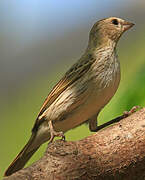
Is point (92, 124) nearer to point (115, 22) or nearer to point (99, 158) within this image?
point (115, 22)

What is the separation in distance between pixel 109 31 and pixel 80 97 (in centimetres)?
98

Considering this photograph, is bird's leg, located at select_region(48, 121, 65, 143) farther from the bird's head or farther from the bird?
the bird's head

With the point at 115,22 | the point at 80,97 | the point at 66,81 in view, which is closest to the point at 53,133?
the point at 80,97

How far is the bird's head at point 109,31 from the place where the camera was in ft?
16.1

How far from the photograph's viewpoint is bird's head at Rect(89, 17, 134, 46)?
4.91 metres

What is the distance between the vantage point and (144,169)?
3.01 meters

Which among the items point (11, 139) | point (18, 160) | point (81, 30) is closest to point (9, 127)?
point (11, 139)

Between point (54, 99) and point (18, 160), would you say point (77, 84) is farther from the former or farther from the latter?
point (18, 160)

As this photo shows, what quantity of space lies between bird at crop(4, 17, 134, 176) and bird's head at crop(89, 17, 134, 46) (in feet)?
0.05

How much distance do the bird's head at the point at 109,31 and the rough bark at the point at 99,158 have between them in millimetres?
1898

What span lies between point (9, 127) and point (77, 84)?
1.51 m

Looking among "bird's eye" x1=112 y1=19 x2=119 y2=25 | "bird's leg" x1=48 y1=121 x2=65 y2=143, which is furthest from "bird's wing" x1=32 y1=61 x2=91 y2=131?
"bird's eye" x1=112 y1=19 x2=119 y2=25

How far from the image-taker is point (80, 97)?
437 centimetres

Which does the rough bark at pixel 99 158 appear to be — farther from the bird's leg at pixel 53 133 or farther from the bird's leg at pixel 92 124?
the bird's leg at pixel 92 124
